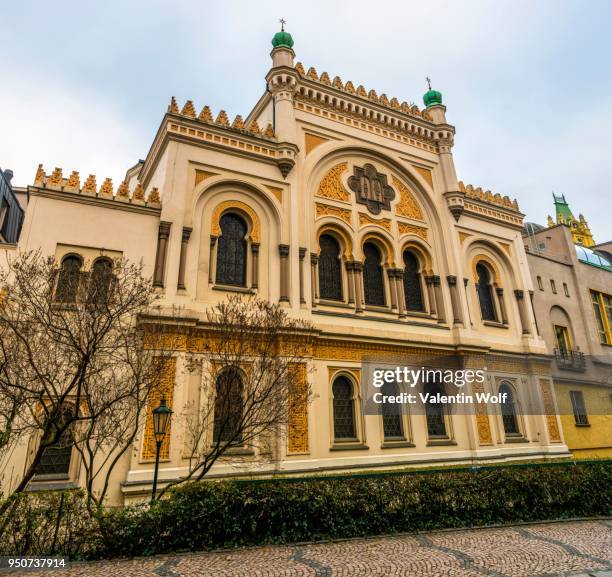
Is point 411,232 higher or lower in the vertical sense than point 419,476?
higher

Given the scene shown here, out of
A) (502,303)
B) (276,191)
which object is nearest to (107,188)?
(276,191)

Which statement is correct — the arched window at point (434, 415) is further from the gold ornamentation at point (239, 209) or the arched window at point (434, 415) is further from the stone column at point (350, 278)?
the gold ornamentation at point (239, 209)

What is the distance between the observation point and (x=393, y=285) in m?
17.2

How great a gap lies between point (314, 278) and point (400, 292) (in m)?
3.82

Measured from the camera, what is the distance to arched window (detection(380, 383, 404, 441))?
14963 mm

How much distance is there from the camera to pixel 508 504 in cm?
1007

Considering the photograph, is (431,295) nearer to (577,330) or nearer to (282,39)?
(577,330)

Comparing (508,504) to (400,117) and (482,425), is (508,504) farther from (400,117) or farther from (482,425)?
(400,117)

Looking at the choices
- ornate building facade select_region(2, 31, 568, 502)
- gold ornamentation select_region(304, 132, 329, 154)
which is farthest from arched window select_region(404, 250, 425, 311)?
gold ornamentation select_region(304, 132, 329, 154)

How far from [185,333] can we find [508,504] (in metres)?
9.20

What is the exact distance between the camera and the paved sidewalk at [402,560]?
6.57 meters

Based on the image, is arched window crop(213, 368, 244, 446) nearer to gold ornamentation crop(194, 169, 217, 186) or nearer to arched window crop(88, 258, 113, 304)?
arched window crop(88, 258, 113, 304)

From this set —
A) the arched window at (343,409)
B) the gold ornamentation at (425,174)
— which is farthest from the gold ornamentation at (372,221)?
the arched window at (343,409)

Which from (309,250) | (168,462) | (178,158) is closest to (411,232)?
(309,250)
